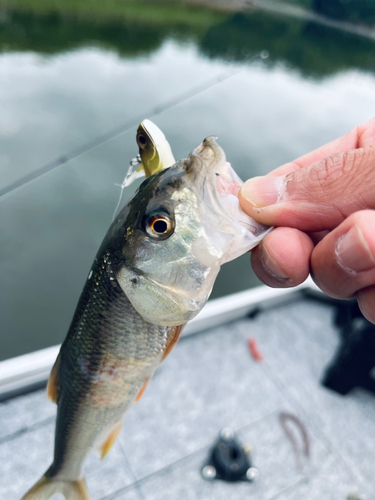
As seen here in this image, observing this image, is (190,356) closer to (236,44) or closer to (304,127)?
(304,127)

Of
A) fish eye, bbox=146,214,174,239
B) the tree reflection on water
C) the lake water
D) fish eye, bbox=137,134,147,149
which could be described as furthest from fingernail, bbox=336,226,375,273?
A: the tree reflection on water

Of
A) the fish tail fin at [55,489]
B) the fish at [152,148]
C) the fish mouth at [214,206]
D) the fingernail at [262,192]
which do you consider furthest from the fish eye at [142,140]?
the fish tail fin at [55,489]

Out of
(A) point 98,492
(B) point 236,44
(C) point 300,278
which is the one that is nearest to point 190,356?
(A) point 98,492

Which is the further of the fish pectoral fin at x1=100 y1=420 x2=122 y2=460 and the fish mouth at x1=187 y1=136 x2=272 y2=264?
the fish pectoral fin at x1=100 y1=420 x2=122 y2=460

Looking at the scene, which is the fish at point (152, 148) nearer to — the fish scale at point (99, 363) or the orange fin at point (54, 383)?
the fish scale at point (99, 363)

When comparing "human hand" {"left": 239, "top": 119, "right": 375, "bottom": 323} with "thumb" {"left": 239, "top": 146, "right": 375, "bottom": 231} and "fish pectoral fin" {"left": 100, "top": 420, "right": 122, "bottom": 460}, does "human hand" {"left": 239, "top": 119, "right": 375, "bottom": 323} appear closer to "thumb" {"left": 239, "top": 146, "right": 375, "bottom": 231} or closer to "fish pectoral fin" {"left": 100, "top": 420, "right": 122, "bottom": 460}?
"thumb" {"left": 239, "top": 146, "right": 375, "bottom": 231}

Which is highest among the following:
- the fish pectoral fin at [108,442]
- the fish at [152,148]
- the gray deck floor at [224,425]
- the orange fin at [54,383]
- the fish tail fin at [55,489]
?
the fish at [152,148]

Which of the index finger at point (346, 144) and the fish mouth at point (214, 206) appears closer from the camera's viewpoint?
the fish mouth at point (214, 206)
